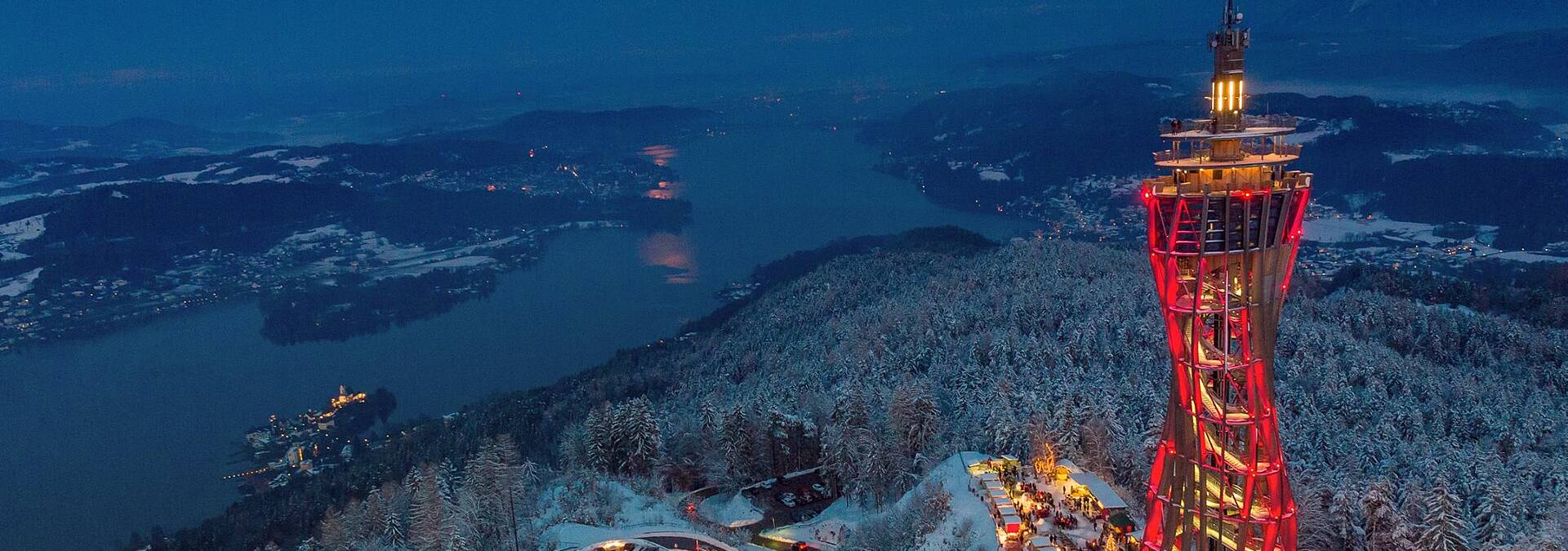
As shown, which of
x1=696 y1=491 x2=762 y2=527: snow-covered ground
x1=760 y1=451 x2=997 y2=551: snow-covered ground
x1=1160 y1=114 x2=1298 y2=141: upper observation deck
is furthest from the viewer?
x1=696 y1=491 x2=762 y2=527: snow-covered ground

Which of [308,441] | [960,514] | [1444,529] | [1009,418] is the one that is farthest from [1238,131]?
[308,441]

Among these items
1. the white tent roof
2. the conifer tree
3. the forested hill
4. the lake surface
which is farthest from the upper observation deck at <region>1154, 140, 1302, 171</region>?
the lake surface

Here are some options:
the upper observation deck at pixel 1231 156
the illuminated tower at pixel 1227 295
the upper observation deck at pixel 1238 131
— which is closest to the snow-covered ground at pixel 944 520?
the illuminated tower at pixel 1227 295

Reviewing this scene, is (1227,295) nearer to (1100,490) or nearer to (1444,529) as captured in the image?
(1100,490)

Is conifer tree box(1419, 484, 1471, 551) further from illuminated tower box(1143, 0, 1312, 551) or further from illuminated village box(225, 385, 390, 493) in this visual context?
illuminated village box(225, 385, 390, 493)

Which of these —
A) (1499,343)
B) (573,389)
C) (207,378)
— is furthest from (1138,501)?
(207,378)

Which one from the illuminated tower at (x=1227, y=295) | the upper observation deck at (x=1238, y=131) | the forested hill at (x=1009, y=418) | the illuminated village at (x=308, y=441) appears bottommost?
the illuminated village at (x=308, y=441)

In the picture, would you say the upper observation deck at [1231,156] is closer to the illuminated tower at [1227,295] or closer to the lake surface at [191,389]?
the illuminated tower at [1227,295]
